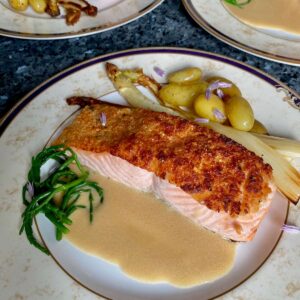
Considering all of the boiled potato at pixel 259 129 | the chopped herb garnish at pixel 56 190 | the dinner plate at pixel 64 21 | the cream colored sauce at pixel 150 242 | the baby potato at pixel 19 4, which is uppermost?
the baby potato at pixel 19 4

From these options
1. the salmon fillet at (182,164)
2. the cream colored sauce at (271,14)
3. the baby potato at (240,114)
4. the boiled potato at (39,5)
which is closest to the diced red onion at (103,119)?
the salmon fillet at (182,164)

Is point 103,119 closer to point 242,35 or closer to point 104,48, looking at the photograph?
point 104,48

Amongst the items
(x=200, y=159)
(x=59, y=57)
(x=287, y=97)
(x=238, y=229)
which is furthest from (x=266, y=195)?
(x=59, y=57)

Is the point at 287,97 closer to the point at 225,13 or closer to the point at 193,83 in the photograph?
the point at 193,83

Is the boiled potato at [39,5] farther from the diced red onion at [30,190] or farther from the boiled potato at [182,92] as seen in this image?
the diced red onion at [30,190]

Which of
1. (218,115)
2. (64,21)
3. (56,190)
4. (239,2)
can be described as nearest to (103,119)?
(56,190)

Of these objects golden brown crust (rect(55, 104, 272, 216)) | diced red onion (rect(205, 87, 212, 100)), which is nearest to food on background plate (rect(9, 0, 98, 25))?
golden brown crust (rect(55, 104, 272, 216))
